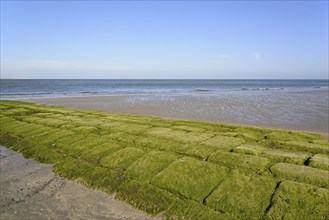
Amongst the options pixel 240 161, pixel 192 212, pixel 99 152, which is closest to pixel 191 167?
pixel 240 161

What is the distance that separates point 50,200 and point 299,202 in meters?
6.33

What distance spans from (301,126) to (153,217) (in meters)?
16.6

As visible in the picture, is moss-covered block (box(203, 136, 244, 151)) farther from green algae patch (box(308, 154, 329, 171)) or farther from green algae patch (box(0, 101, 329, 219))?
green algae patch (box(308, 154, 329, 171))

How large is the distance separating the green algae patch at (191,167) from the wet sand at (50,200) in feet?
1.19

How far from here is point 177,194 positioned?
22.8 feet

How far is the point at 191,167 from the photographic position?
8.19m

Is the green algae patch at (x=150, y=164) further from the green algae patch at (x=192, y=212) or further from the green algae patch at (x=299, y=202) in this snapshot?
the green algae patch at (x=299, y=202)

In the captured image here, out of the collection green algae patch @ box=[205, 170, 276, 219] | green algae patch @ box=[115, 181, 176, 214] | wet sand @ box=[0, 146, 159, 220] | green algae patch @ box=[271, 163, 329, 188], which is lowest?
wet sand @ box=[0, 146, 159, 220]

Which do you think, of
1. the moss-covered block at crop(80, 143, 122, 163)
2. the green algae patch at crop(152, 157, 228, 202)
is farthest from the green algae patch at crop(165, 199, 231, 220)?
the moss-covered block at crop(80, 143, 122, 163)

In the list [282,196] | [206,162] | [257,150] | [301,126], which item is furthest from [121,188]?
[301,126]

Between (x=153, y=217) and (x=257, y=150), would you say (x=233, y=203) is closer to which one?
(x=153, y=217)

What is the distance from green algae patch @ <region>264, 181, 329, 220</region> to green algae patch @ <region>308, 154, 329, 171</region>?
160 centimetres

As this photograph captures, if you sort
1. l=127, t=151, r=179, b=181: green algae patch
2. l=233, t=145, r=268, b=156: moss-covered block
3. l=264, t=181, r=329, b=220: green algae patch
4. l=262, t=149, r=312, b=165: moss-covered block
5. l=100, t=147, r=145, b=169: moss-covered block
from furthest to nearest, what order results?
l=233, t=145, r=268, b=156: moss-covered block → l=100, t=147, r=145, b=169: moss-covered block → l=262, t=149, r=312, b=165: moss-covered block → l=127, t=151, r=179, b=181: green algae patch → l=264, t=181, r=329, b=220: green algae patch

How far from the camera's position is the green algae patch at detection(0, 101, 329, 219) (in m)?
6.25
